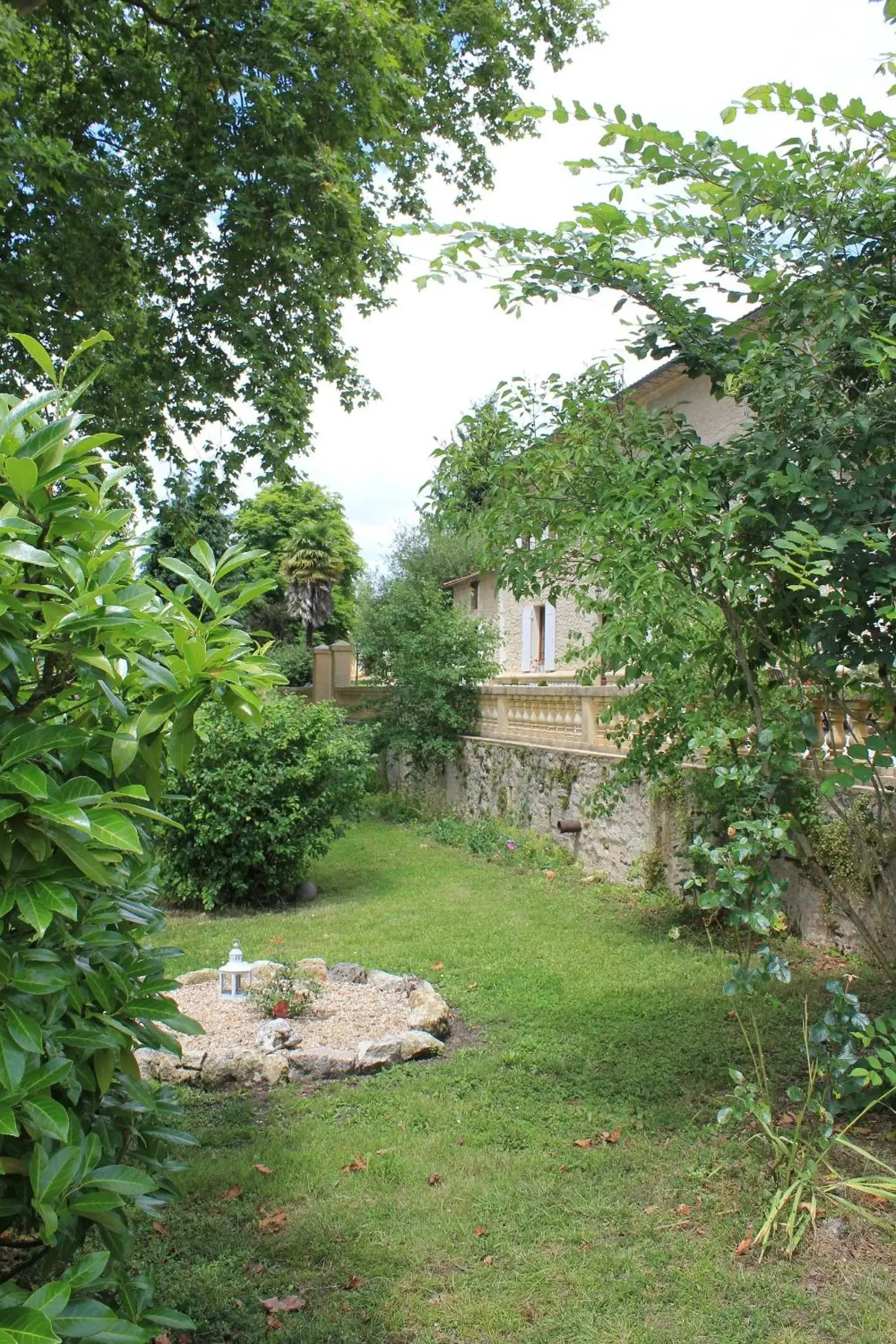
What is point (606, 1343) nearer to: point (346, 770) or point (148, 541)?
point (148, 541)

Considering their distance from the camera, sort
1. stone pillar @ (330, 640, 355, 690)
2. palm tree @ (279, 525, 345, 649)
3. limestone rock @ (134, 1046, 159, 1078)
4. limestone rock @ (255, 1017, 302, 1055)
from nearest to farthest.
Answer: limestone rock @ (134, 1046, 159, 1078) → limestone rock @ (255, 1017, 302, 1055) → stone pillar @ (330, 640, 355, 690) → palm tree @ (279, 525, 345, 649)

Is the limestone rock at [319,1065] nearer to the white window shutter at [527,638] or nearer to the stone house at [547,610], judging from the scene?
the stone house at [547,610]

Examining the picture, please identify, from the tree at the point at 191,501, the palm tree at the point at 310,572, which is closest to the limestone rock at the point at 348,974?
the tree at the point at 191,501

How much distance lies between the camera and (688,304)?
435 centimetres

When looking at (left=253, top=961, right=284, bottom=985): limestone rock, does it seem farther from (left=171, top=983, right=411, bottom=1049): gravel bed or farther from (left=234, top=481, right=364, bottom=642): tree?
(left=234, top=481, right=364, bottom=642): tree

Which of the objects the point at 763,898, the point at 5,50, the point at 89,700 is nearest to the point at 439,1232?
the point at 763,898

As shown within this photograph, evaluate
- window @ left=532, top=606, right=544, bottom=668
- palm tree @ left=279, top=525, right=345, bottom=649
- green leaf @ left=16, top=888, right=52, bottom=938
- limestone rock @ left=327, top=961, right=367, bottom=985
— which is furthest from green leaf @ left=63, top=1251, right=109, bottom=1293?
palm tree @ left=279, top=525, right=345, bottom=649

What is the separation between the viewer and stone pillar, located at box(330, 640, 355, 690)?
858 inches

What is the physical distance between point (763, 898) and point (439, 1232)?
5.54ft

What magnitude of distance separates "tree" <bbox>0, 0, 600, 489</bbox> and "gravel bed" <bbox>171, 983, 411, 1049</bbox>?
521 cm

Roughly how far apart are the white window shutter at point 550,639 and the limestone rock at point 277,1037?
17924mm

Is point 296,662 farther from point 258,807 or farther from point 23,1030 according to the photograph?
point 23,1030

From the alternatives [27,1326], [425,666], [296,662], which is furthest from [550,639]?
[27,1326]

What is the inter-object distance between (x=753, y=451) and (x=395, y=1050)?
3.60m
